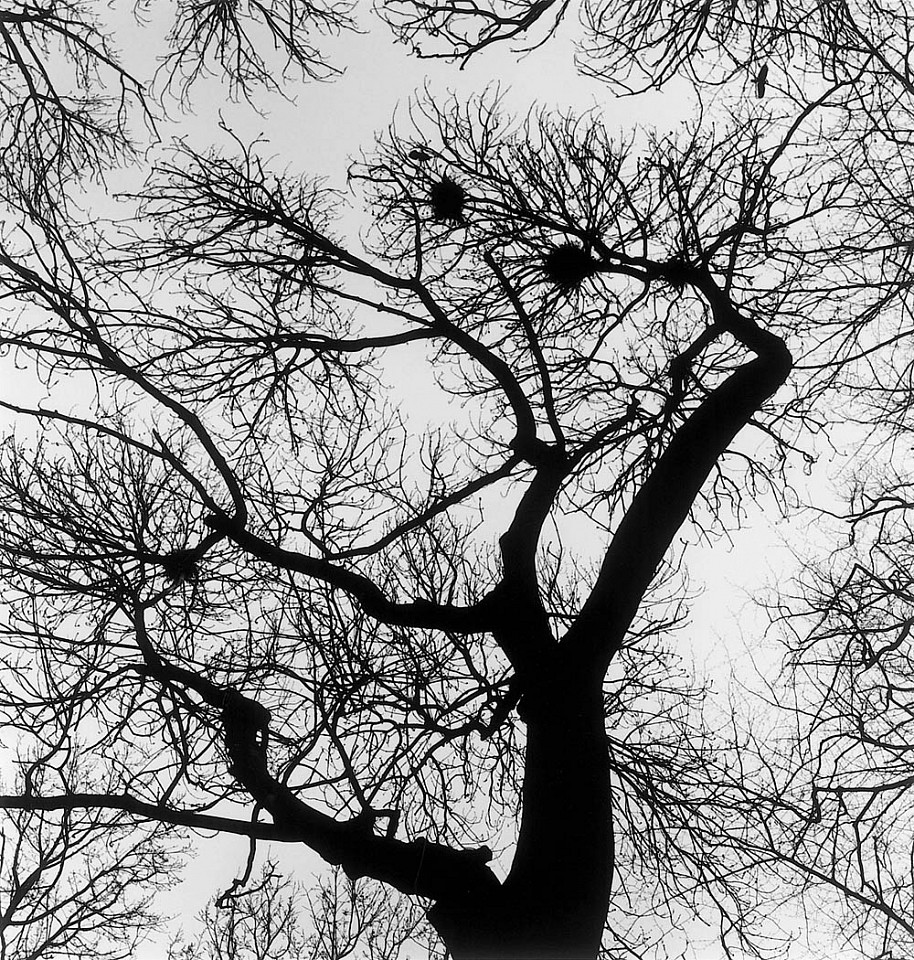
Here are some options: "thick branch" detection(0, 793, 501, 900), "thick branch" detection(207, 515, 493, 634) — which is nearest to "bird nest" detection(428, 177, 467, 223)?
"thick branch" detection(207, 515, 493, 634)

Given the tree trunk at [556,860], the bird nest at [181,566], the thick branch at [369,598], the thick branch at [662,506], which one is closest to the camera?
the tree trunk at [556,860]

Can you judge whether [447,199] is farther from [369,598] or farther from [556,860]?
[556,860]

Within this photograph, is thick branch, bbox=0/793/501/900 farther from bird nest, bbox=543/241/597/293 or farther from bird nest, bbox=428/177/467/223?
bird nest, bbox=428/177/467/223

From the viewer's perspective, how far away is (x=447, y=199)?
5793 millimetres

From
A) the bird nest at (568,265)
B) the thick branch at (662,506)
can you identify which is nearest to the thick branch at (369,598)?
the thick branch at (662,506)

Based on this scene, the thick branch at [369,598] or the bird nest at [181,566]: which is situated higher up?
the bird nest at [181,566]

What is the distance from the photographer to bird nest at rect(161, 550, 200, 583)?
4895mm

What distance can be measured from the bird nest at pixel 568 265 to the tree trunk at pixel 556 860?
2.91 metres

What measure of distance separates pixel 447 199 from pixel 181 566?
2.85m

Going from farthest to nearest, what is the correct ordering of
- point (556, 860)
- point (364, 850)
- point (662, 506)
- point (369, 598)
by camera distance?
1. point (369, 598)
2. point (662, 506)
3. point (364, 850)
4. point (556, 860)

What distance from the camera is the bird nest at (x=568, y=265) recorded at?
5824 mm

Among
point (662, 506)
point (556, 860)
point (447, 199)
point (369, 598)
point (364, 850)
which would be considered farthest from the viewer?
point (447, 199)

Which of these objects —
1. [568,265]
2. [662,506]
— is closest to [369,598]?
[662,506]

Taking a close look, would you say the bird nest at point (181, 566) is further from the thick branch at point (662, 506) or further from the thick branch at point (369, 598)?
the thick branch at point (662, 506)
